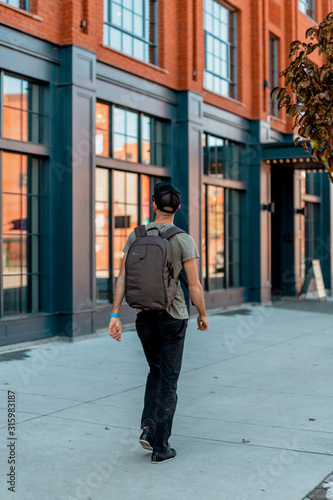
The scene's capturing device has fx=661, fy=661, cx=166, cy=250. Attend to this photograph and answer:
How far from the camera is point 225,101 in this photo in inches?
619

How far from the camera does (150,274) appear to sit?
14.9ft

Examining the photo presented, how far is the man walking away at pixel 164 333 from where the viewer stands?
4.70 metres

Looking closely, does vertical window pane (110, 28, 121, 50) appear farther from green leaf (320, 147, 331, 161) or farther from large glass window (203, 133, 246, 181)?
green leaf (320, 147, 331, 161)

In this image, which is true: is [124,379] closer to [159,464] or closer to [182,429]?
[182,429]

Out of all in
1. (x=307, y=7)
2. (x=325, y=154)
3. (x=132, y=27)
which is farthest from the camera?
(x=307, y=7)

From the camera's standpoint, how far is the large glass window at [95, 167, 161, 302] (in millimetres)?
11516

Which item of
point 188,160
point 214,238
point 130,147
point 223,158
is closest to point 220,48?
point 223,158

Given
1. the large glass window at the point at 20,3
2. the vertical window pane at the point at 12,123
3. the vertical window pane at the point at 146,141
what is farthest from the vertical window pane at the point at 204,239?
the large glass window at the point at 20,3

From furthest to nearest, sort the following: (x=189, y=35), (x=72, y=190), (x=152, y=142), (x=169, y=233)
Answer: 1. (x=189, y=35)
2. (x=152, y=142)
3. (x=72, y=190)
4. (x=169, y=233)

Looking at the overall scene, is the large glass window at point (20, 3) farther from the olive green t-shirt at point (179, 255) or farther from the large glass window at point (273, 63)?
the large glass window at point (273, 63)

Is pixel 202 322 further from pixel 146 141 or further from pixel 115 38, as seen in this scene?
pixel 146 141

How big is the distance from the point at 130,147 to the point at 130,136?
0.21 metres

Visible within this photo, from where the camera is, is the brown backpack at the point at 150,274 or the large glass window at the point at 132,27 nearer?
the brown backpack at the point at 150,274

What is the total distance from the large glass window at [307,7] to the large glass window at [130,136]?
9.14 m
